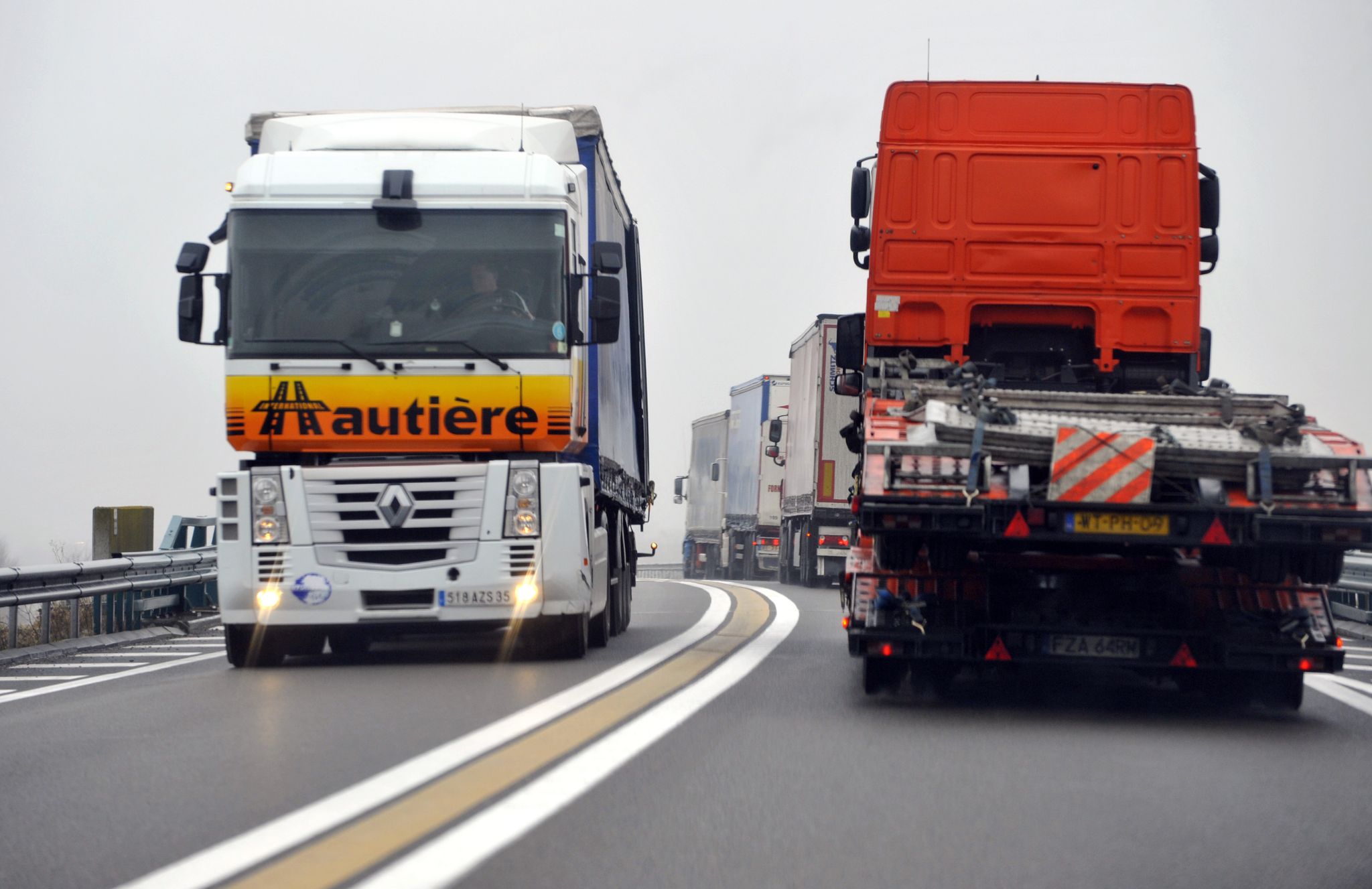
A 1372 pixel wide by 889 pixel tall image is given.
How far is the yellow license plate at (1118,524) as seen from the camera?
27.6 feet

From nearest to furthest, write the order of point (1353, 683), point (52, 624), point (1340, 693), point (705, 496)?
point (1340, 693) < point (1353, 683) < point (52, 624) < point (705, 496)

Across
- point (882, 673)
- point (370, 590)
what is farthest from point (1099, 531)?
point (370, 590)

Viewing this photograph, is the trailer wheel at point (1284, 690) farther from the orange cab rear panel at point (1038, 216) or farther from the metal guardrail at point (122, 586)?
the metal guardrail at point (122, 586)

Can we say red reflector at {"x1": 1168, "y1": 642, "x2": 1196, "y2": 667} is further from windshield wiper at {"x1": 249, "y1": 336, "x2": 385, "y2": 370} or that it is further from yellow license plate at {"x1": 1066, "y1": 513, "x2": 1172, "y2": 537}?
windshield wiper at {"x1": 249, "y1": 336, "x2": 385, "y2": 370}

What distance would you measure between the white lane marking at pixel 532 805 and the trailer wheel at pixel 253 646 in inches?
129

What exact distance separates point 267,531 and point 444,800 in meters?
5.86

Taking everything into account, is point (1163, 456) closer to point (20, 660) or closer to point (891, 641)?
point (891, 641)

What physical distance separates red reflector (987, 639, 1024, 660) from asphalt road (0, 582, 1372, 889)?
0.97 feet

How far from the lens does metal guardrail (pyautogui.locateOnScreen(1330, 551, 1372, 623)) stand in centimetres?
1642

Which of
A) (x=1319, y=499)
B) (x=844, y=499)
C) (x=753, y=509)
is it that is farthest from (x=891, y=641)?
(x=753, y=509)

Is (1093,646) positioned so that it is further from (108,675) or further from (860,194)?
(108,675)

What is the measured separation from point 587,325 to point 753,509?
96.8 feet

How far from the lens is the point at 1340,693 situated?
10547mm

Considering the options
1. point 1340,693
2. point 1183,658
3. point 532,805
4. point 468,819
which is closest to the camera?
point 468,819
